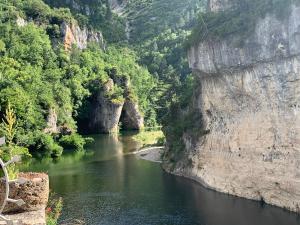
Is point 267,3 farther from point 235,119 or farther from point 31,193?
point 31,193

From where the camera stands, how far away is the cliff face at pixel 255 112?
28.6 metres

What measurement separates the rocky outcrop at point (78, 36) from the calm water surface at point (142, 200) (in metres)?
49.9

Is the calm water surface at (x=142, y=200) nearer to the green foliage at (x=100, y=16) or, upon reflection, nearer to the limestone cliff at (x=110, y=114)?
the limestone cliff at (x=110, y=114)

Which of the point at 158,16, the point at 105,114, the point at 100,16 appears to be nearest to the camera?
the point at 105,114

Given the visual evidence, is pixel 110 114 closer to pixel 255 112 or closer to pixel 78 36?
pixel 78 36

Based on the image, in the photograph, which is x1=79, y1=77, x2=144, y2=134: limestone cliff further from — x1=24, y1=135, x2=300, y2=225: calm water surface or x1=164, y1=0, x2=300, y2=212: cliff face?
x1=164, y1=0, x2=300, y2=212: cliff face

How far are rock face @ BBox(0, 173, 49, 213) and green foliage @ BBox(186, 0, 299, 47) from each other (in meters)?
20.4

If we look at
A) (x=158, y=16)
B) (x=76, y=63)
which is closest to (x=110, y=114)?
(x=76, y=63)

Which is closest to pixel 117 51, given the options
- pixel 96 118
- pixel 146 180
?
pixel 96 118

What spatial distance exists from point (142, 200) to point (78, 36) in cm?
7147

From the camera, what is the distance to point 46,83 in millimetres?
72688

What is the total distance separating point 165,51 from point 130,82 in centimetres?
1836

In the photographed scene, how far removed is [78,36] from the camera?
3903 inches

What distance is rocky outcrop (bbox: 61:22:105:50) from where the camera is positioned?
9256cm
